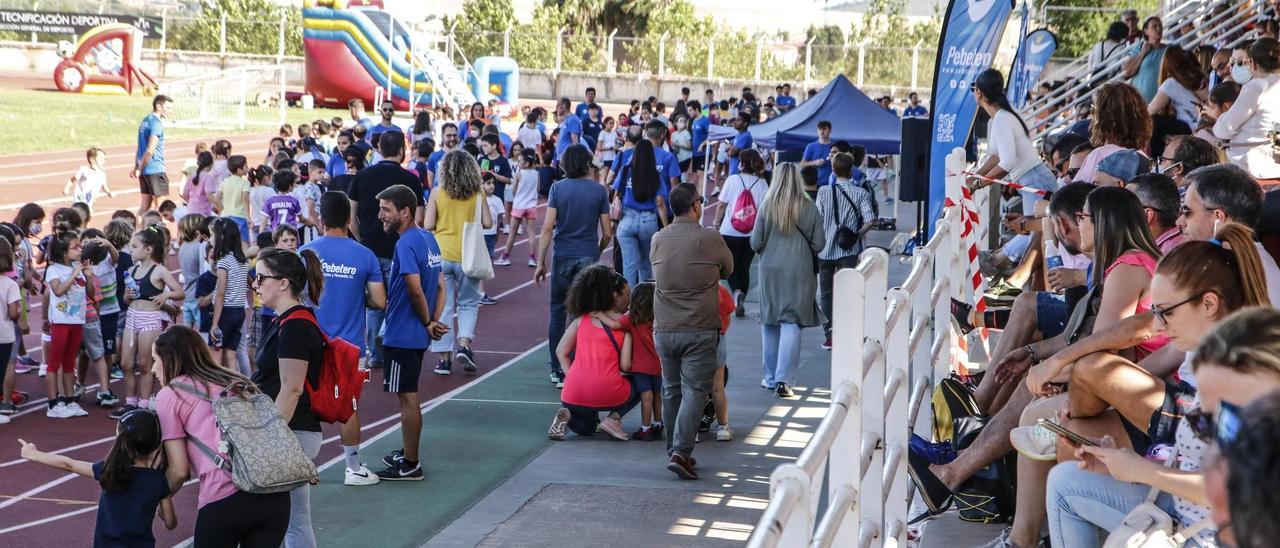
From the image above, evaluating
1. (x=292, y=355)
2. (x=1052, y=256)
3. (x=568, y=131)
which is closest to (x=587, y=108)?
(x=568, y=131)

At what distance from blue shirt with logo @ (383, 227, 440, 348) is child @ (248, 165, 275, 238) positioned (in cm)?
664

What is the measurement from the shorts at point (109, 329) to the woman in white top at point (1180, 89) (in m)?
8.76

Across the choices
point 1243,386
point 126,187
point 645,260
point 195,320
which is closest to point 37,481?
point 195,320

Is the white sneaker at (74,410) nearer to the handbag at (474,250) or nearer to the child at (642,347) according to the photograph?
the handbag at (474,250)

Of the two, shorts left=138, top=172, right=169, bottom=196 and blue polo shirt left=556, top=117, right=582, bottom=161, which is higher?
blue polo shirt left=556, top=117, right=582, bottom=161

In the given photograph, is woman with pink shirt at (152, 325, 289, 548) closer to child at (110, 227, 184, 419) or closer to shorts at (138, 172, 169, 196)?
child at (110, 227, 184, 419)

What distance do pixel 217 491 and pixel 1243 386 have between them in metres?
4.20

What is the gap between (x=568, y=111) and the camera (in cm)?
2734

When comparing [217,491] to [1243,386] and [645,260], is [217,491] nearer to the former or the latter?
[1243,386]

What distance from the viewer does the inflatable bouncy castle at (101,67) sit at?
50.2m

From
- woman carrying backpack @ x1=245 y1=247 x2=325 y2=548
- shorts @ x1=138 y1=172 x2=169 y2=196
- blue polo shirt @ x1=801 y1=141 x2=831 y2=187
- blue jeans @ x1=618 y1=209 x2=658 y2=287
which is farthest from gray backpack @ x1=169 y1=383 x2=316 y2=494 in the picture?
shorts @ x1=138 y1=172 x2=169 y2=196

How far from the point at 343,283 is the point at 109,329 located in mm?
3629

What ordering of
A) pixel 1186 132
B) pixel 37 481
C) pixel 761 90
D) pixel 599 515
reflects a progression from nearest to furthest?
pixel 599 515, pixel 37 481, pixel 1186 132, pixel 761 90

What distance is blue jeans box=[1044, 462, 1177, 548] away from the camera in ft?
14.7
